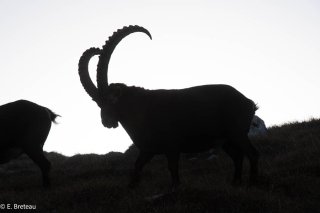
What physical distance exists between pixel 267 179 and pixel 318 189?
1.29 m

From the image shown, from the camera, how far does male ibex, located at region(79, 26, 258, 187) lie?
36.2ft

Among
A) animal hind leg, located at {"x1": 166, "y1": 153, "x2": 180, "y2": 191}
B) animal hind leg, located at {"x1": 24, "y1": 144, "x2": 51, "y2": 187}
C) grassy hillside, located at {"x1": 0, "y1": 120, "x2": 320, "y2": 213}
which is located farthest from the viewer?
animal hind leg, located at {"x1": 24, "y1": 144, "x2": 51, "y2": 187}

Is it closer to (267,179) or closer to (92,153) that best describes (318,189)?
(267,179)

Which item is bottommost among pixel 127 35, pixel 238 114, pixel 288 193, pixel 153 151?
pixel 288 193

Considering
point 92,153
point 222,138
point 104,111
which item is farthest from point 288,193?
point 92,153

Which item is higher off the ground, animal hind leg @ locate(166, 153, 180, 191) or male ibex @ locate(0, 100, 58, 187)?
male ibex @ locate(0, 100, 58, 187)

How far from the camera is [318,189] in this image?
10.1 meters

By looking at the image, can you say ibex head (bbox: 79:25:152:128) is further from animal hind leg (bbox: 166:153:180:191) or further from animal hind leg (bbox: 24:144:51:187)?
animal hind leg (bbox: 24:144:51:187)

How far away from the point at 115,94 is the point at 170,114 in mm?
1449

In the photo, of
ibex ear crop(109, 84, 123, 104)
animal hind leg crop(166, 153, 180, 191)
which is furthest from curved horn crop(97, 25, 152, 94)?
animal hind leg crop(166, 153, 180, 191)

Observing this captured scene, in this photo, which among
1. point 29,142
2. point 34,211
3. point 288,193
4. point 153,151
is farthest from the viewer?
point 29,142

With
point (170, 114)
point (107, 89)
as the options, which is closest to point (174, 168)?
point (170, 114)

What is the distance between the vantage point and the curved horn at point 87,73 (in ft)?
37.8

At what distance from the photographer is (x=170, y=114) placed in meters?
11.1
